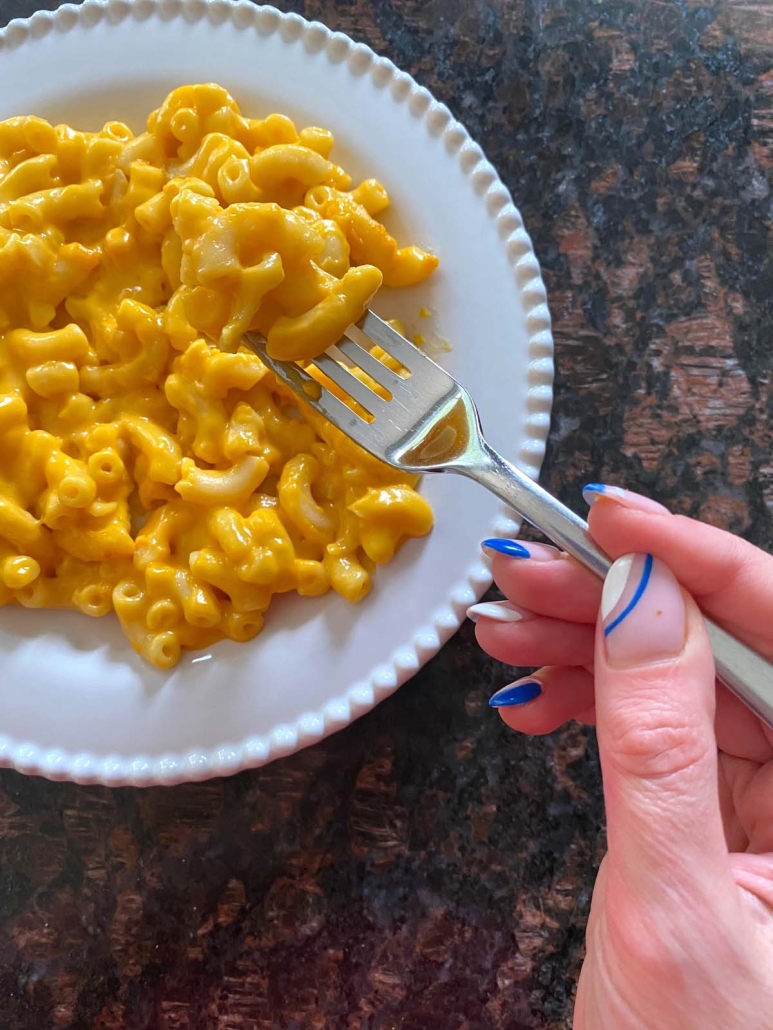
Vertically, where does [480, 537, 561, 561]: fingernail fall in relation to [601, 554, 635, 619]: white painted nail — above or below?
below

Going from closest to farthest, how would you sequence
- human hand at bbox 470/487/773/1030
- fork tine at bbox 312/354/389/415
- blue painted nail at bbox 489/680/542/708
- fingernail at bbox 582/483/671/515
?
human hand at bbox 470/487/773/1030, fingernail at bbox 582/483/671/515, fork tine at bbox 312/354/389/415, blue painted nail at bbox 489/680/542/708

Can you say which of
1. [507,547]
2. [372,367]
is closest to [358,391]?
[372,367]

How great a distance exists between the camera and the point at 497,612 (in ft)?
3.02

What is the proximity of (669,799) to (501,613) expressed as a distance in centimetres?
35

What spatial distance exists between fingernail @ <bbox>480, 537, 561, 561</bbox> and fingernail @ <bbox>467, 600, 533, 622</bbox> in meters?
0.08

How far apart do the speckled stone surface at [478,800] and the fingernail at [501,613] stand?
0.14 meters

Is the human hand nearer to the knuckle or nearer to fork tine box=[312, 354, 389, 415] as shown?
the knuckle

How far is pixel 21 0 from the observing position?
49.9 inches

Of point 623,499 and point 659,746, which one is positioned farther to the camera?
point 623,499

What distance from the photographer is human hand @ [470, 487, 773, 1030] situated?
584 mm

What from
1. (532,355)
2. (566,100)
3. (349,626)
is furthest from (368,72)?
(349,626)

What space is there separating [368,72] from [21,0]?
0.64 meters

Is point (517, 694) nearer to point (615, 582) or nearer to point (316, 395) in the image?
point (615, 582)

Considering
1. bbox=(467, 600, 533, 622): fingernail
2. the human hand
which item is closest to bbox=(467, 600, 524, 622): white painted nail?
bbox=(467, 600, 533, 622): fingernail
